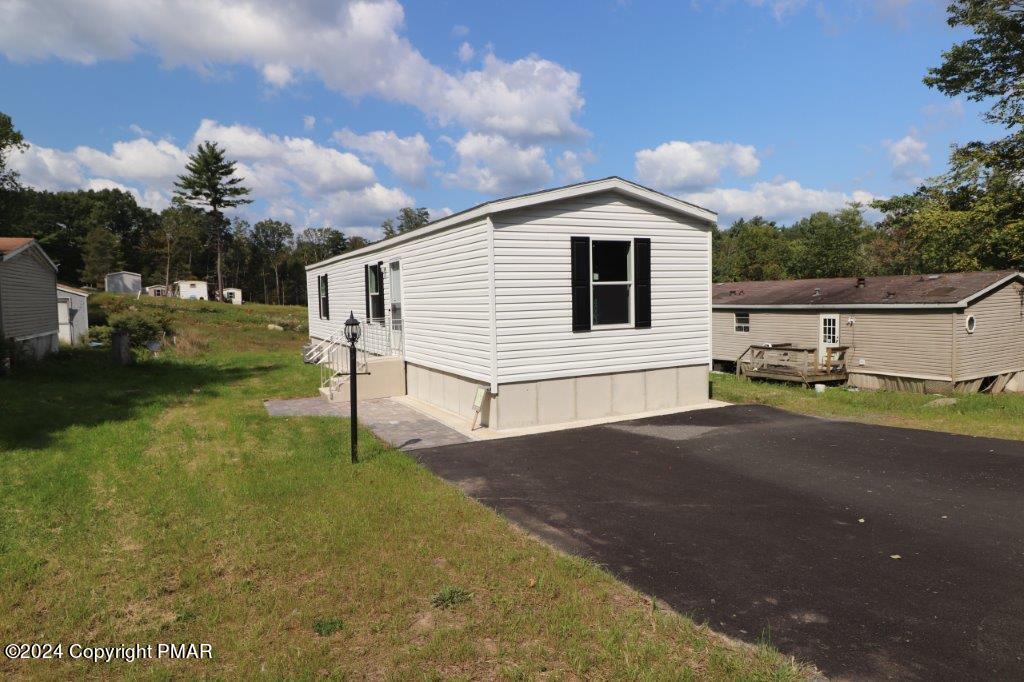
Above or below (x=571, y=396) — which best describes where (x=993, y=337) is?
above

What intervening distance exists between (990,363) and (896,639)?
65.7ft

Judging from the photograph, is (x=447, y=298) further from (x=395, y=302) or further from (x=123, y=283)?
(x=123, y=283)

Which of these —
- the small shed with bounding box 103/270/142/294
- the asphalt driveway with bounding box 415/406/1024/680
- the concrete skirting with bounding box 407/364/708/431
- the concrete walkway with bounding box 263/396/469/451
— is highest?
the small shed with bounding box 103/270/142/294

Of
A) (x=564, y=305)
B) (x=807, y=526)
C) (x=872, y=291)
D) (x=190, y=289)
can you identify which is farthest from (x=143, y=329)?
(x=190, y=289)

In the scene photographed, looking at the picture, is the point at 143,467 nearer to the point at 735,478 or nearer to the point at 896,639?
the point at 735,478

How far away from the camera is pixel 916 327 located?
60.1 feet

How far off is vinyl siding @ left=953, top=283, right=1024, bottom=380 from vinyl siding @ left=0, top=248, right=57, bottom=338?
2844cm

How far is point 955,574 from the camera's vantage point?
4461 millimetres

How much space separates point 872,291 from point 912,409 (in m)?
8.31

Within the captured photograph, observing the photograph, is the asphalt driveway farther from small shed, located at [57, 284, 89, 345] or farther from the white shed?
the white shed

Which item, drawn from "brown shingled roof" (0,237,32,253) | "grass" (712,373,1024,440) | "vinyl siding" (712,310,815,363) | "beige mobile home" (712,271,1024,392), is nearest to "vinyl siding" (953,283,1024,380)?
"beige mobile home" (712,271,1024,392)

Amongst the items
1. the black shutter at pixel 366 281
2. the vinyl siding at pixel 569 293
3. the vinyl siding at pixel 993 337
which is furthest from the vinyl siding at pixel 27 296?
the vinyl siding at pixel 993 337

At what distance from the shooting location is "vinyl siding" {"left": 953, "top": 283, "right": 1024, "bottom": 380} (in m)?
17.6

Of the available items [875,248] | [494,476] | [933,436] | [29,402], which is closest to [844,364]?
[933,436]
